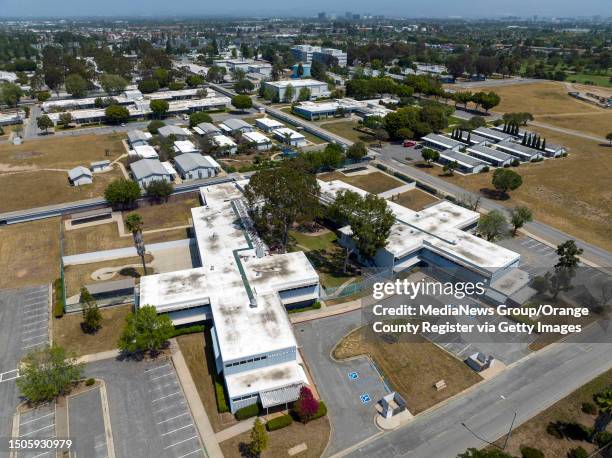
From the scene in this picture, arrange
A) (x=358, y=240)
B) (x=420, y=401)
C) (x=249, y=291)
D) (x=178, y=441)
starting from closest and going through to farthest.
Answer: (x=178, y=441) → (x=420, y=401) → (x=249, y=291) → (x=358, y=240)

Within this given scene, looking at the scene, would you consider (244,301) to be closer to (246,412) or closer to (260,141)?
(246,412)

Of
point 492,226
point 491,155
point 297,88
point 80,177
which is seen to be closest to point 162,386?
point 492,226

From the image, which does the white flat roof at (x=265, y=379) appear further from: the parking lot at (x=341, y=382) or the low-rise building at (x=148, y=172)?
the low-rise building at (x=148, y=172)

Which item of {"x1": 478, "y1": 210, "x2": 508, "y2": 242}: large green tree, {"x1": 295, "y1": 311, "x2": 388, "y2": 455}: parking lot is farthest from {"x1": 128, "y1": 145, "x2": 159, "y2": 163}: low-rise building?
{"x1": 478, "y1": 210, "x2": 508, "y2": 242}: large green tree

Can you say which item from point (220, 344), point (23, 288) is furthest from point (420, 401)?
point (23, 288)

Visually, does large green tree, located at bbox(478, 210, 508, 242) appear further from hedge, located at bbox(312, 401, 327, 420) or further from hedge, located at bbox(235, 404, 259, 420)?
hedge, located at bbox(235, 404, 259, 420)

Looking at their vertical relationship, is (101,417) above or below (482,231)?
below

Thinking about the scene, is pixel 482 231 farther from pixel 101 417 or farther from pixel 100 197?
pixel 100 197
